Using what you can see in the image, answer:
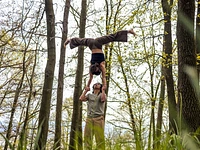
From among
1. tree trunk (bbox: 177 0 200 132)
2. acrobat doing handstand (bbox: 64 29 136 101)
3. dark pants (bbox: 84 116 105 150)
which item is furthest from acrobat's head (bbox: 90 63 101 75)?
dark pants (bbox: 84 116 105 150)

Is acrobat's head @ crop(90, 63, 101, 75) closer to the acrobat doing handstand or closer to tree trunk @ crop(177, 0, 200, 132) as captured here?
the acrobat doing handstand

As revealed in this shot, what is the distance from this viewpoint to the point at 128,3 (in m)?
14.2

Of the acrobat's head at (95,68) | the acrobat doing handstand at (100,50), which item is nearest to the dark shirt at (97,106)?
the acrobat doing handstand at (100,50)

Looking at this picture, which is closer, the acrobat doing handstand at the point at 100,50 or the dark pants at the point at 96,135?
the dark pants at the point at 96,135

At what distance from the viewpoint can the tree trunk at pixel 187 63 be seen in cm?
382

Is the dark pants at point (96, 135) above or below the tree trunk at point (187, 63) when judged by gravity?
below

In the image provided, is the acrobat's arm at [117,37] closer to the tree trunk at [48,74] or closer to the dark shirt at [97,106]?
the dark shirt at [97,106]

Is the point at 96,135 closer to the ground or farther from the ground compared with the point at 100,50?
closer to the ground

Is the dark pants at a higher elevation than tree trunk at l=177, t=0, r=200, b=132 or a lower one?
lower

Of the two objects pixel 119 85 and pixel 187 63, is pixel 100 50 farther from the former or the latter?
pixel 119 85

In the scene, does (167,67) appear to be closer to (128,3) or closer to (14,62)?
(128,3)

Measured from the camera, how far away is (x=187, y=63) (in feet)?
13.0

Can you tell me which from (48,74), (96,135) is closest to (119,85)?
(48,74)

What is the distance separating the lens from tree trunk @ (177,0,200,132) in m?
3.82
